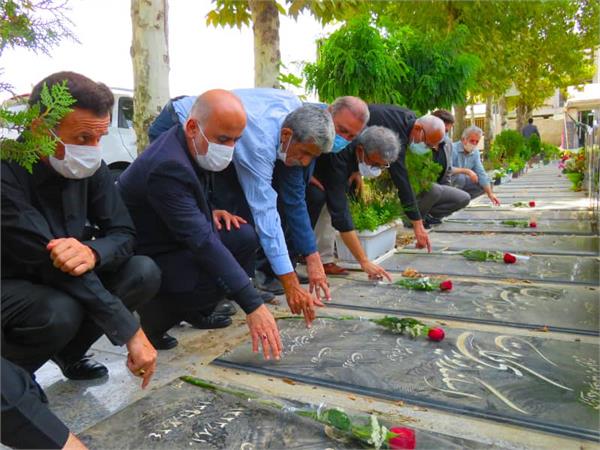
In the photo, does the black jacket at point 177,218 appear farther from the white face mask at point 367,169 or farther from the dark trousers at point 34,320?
the white face mask at point 367,169

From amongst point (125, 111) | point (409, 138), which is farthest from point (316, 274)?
point (125, 111)

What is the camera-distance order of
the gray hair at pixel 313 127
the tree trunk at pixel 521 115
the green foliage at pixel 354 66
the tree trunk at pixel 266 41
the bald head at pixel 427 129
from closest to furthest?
the gray hair at pixel 313 127 → the bald head at pixel 427 129 → the green foliage at pixel 354 66 → the tree trunk at pixel 266 41 → the tree trunk at pixel 521 115

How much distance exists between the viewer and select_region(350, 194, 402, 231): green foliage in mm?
4539

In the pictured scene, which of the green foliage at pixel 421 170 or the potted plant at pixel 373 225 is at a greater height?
the green foliage at pixel 421 170

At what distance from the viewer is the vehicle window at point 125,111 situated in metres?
7.16

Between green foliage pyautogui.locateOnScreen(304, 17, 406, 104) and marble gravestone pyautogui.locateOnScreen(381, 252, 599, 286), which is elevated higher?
green foliage pyautogui.locateOnScreen(304, 17, 406, 104)

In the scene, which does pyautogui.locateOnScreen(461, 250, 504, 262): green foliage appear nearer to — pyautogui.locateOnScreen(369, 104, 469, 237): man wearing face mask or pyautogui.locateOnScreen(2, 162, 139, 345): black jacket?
pyautogui.locateOnScreen(369, 104, 469, 237): man wearing face mask

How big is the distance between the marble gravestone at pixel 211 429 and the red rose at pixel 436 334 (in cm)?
86

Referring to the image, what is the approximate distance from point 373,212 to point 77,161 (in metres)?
3.21

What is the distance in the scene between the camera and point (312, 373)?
230 centimetres

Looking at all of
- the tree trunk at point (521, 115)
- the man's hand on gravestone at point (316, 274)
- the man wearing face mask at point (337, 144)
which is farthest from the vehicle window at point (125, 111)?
the tree trunk at point (521, 115)

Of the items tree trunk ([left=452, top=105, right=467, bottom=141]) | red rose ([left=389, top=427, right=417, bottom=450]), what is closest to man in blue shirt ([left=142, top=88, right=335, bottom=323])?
red rose ([left=389, top=427, right=417, bottom=450])

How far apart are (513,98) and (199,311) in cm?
2920

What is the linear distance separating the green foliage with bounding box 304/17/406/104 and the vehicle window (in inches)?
119
